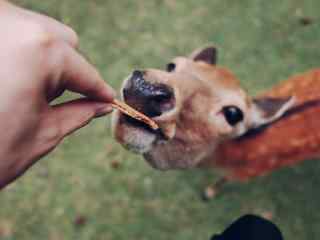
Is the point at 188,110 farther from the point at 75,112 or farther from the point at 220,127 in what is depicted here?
the point at 75,112

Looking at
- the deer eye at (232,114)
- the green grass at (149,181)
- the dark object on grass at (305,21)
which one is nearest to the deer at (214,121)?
the deer eye at (232,114)

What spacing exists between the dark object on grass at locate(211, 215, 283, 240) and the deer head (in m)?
0.92

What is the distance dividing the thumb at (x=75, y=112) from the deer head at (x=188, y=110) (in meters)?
1.00

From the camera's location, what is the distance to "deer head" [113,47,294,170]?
2.72 metres

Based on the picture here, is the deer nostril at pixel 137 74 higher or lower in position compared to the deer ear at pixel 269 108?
higher

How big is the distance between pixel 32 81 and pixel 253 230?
1.04 m

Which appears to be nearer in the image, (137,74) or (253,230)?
(253,230)

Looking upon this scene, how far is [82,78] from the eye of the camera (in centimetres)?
140

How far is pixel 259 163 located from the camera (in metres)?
3.92

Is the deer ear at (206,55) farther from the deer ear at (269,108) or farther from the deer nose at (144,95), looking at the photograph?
the deer nose at (144,95)

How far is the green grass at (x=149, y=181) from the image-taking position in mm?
4332

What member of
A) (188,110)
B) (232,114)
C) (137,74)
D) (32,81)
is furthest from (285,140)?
(32,81)

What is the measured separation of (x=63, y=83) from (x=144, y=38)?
3.95 meters

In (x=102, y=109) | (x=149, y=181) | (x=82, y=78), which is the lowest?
(x=149, y=181)
